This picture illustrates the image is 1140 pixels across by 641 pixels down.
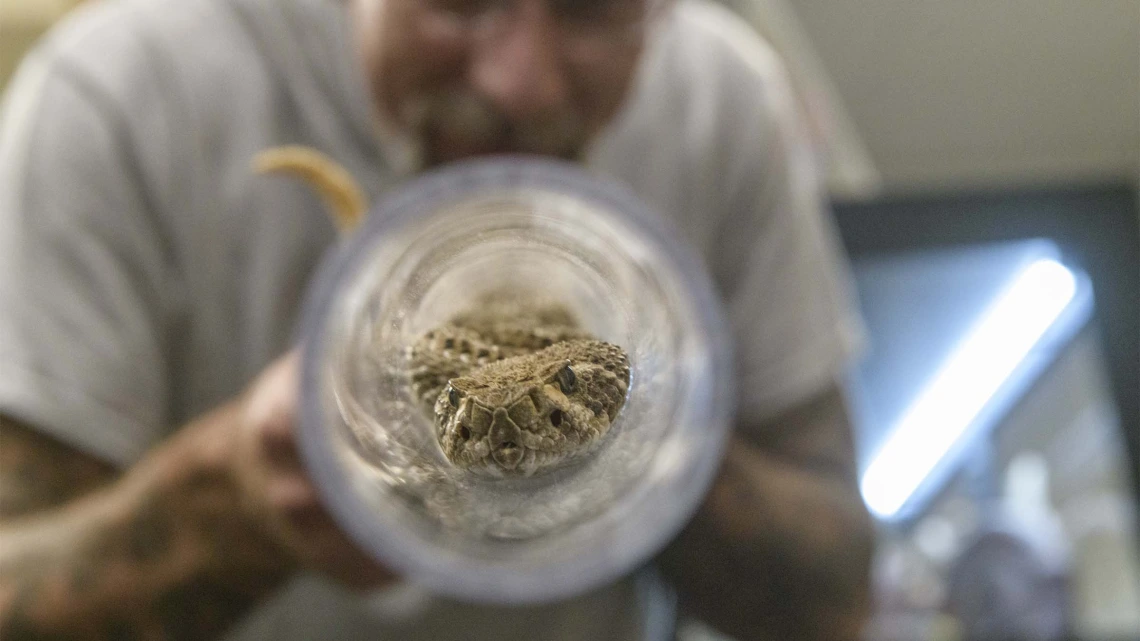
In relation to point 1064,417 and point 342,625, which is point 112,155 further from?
point 1064,417

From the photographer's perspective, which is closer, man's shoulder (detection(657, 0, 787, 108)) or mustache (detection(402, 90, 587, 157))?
mustache (detection(402, 90, 587, 157))

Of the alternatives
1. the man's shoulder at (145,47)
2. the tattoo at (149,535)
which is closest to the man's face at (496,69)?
the man's shoulder at (145,47)

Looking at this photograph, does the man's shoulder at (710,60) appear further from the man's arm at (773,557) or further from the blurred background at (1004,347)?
the man's arm at (773,557)

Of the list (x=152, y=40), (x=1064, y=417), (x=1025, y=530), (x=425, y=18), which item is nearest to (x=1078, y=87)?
(x=1064, y=417)

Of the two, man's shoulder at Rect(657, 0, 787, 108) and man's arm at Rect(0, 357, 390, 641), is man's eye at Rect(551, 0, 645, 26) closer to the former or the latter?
man's shoulder at Rect(657, 0, 787, 108)

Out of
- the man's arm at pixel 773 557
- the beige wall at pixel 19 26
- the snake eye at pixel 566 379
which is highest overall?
the beige wall at pixel 19 26

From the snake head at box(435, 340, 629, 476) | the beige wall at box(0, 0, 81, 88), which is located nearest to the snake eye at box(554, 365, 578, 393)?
the snake head at box(435, 340, 629, 476)

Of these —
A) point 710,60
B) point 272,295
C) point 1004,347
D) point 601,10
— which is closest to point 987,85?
point 1004,347
